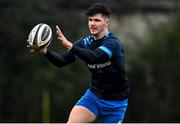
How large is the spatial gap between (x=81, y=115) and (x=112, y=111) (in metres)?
0.45

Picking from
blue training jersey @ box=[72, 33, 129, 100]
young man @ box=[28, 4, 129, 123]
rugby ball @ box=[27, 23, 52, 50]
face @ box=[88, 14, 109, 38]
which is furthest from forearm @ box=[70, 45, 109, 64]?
rugby ball @ box=[27, 23, 52, 50]

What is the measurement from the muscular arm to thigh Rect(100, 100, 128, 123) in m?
0.75

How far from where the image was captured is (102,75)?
366 inches

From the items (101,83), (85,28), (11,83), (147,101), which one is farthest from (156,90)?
(101,83)

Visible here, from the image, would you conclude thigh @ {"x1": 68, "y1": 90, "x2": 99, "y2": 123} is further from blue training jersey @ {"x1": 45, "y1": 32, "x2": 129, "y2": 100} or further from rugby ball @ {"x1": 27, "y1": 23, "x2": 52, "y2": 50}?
rugby ball @ {"x1": 27, "y1": 23, "x2": 52, "y2": 50}

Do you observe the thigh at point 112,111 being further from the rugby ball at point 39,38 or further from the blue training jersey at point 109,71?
the rugby ball at point 39,38

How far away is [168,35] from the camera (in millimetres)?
25203

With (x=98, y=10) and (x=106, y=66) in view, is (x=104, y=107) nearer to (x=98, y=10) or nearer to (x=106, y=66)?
(x=106, y=66)

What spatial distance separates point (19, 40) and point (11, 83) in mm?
1509

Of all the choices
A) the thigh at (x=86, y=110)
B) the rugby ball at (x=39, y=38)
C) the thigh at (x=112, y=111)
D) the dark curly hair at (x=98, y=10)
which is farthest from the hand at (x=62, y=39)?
the thigh at (x=112, y=111)

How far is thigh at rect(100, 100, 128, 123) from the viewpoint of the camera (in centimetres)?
938

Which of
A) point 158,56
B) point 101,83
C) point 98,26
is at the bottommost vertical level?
point 158,56

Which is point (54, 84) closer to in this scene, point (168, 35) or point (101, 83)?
point (168, 35)

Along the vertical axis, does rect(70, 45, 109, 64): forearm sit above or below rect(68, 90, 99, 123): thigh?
above
